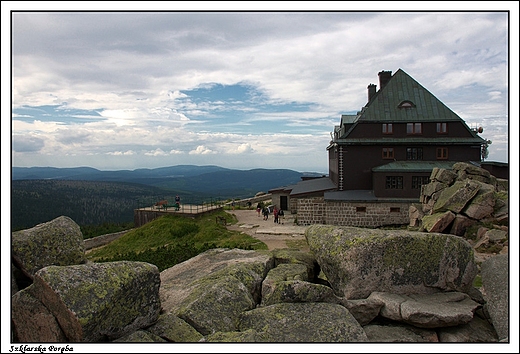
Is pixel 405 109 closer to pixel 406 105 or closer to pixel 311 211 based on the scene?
pixel 406 105

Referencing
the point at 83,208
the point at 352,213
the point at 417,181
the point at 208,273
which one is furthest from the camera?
the point at 83,208

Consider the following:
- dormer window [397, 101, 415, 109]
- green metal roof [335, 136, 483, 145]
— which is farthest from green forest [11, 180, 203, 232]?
dormer window [397, 101, 415, 109]

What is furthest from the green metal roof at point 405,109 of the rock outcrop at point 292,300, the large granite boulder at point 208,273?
the rock outcrop at point 292,300

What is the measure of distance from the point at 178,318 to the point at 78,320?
6.86ft

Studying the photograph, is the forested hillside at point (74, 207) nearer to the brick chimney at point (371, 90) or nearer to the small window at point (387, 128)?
the small window at point (387, 128)

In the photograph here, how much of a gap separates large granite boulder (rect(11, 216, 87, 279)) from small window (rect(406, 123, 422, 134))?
29.9 m

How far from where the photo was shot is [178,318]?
7855mm

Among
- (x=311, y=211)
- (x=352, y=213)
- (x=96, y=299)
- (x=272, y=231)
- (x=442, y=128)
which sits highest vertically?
(x=442, y=128)

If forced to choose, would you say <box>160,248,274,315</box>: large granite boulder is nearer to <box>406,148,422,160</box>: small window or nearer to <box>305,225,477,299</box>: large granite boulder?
<box>305,225,477,299</box>: large granite boulder

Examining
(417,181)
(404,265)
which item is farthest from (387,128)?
(404,265)

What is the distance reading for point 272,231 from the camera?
91.7 ft

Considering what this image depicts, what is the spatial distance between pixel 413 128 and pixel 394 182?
5.85 m

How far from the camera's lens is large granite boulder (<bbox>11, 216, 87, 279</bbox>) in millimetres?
8406

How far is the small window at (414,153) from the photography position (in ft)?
106
